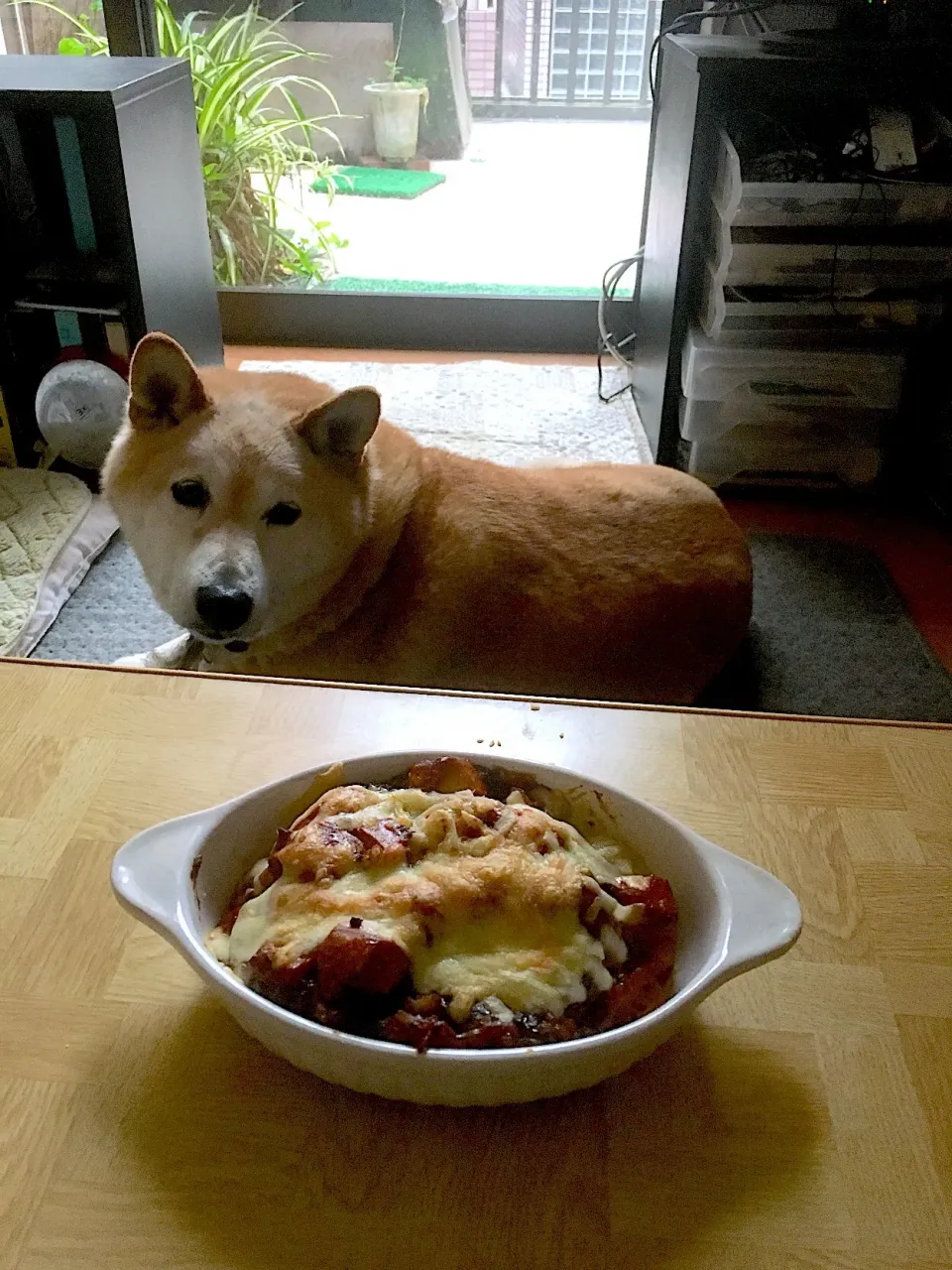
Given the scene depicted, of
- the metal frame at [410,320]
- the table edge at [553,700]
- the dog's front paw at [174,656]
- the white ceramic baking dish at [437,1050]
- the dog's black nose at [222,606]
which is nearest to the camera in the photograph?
the white ceramic baking dish at [437,1050]

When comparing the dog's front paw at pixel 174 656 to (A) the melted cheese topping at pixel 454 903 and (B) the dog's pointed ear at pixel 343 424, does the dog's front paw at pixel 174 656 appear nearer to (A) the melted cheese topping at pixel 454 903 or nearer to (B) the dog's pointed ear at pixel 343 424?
(B) the dog's pointed ear at pixel 343 424

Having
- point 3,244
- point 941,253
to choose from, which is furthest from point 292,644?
point 941,253

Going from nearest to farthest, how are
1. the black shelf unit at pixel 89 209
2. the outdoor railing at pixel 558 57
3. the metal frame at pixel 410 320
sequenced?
1. the black shelf unit at pixel 89 209
2. the outdoor railing at pixel 558 57
3. the metal frame at pixel 410 320

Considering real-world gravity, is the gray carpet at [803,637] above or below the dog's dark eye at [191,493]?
below

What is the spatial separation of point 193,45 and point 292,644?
1.95 metres

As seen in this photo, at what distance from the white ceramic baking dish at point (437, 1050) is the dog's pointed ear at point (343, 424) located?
57 cm

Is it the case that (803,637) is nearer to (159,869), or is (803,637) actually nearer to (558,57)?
(159,869)

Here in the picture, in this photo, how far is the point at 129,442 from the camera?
1161 millimetres

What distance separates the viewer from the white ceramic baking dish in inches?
18.2

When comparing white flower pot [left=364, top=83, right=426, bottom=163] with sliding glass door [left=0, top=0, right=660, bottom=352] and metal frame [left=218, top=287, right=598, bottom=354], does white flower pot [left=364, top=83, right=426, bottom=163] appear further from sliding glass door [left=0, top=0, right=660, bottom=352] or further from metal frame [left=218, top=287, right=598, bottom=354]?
metal frame [left=218, top=287, right=598, bottom=354]

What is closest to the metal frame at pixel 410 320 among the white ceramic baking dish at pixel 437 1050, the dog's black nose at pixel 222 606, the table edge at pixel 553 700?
the dog's black nose at pixel 222 606

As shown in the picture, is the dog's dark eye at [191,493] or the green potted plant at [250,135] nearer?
the dog's dark eye at [191,493]

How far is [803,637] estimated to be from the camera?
1673 millimetres

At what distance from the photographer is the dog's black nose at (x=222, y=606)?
3.44 ft
